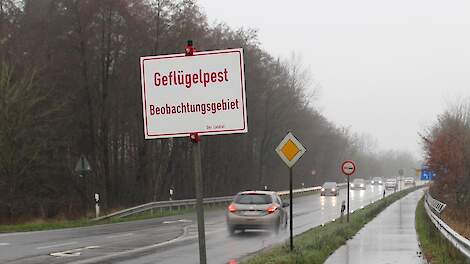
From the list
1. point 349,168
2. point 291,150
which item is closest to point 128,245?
point 291,150

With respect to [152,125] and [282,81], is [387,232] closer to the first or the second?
[152,125]

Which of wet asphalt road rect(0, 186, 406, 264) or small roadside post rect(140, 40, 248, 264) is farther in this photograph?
wet asphalt road rect(0, 186, 406, 264)

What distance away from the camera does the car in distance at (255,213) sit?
24.7 metres

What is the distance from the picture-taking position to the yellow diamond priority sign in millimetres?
16625

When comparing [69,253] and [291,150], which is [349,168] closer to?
[291,150]

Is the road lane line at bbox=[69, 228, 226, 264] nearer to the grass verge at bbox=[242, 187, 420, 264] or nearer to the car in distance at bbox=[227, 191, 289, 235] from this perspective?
the car in distance at bbox=[227, 191, 289, 235]

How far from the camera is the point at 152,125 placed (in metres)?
7.54

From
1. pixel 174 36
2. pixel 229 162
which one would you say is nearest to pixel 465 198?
pixel 174 36

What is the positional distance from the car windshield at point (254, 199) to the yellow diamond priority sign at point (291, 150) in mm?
8342

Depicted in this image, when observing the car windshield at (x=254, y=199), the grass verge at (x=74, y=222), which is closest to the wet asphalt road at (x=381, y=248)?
the car windshield at (x=254, y=199)

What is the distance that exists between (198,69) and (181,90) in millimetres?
298

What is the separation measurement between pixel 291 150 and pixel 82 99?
33.8 meters

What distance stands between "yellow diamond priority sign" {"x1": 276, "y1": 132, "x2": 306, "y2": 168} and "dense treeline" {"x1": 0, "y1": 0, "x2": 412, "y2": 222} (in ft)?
67.5

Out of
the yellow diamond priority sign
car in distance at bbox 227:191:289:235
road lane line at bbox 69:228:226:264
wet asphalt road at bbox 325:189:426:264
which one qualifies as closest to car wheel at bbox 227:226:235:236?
car in distance at bbox 227:191:289:235
